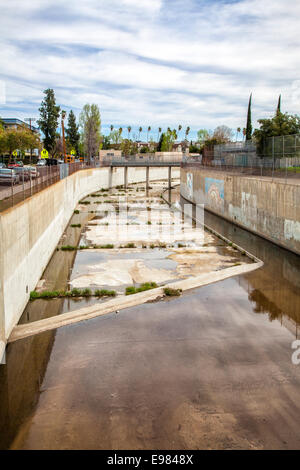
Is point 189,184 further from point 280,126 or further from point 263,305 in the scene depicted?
point 263,305

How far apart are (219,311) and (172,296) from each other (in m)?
2.47

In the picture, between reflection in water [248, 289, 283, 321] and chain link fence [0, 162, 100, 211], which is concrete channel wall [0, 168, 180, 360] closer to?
chain link fence [0, 162, 100, 211]

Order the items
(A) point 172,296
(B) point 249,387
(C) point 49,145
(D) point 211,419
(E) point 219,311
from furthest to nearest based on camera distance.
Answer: (C) point 49,145 → (A) point 172,296 → (E) point 219,311 → (B) point 249,387 → (D) point 211,419

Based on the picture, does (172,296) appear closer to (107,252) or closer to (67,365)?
(67,365)

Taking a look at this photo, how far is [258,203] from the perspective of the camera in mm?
32969

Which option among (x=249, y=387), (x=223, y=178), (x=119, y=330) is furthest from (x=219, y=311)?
(x=223, y=178)

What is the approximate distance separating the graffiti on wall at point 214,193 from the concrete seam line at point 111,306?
22.5 metres

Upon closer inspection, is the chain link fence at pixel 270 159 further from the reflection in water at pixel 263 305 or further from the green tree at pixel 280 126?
the reflection in water at pixel 263 305

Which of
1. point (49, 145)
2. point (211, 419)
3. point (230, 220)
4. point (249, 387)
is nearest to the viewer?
point (211, 419)

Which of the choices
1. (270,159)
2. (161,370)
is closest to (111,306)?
(161,370)

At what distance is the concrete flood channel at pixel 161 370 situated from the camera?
920 centimetres

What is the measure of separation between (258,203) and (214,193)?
48.5 ft

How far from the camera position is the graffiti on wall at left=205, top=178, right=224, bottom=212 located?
4453 cm

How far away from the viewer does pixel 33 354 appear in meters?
12.9
